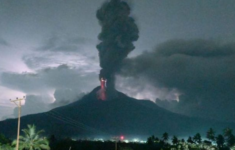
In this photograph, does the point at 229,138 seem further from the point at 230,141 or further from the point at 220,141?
the point at 220,141

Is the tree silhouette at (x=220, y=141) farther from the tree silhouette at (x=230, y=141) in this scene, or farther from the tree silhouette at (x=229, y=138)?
the tree silhouette at (x=230, y=141)

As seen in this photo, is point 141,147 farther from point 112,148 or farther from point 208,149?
point 208,149

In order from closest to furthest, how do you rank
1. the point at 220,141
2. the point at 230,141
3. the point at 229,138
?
the point at 230,141 → the point at 229,138 → the point at 220,141

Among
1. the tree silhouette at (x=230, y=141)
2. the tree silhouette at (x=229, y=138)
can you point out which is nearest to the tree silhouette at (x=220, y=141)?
the tree silhouette at (x=229, y=138)

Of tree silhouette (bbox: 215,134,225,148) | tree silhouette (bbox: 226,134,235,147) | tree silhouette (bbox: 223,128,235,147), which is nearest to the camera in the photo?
tree silhouette (bbox: 226,134,235,147)

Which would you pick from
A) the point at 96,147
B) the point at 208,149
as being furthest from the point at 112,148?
the point at 208,149

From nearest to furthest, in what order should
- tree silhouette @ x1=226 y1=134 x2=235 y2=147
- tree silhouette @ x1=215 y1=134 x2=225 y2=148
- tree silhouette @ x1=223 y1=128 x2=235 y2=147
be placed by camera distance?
tree silhouette @ x1=226 y1=134 x2=235 y2=147
tree silhouette @ x1=223 y1=128 x2=235 y2=147
tree silhouette @ x1=215 y1=134 x2=225 y2=148

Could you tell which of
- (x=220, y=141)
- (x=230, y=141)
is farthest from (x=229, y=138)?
(x=220, y=141)

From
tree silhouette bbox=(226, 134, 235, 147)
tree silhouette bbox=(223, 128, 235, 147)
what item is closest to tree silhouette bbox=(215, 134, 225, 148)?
tree silhouette bbox=(223, 128, 235, 147)

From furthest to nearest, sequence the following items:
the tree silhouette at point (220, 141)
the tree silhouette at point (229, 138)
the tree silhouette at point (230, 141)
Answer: the tree silhouette at point (220, 141), the tree silhouette at point (229, 138), the tree silhouette at point (230, 141)

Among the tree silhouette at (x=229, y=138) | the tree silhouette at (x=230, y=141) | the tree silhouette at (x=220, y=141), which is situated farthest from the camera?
the tree silhouette at (x=220, y=141)

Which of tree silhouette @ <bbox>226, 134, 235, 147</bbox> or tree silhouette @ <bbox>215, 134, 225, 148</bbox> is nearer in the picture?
tree silhouette @ <bbox>226, 134, 235, 147</bbox>

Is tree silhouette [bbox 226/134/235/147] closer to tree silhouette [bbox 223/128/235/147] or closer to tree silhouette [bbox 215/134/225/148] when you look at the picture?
tree silhouette [bbox 223/128/235/147]

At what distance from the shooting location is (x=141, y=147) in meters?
175
